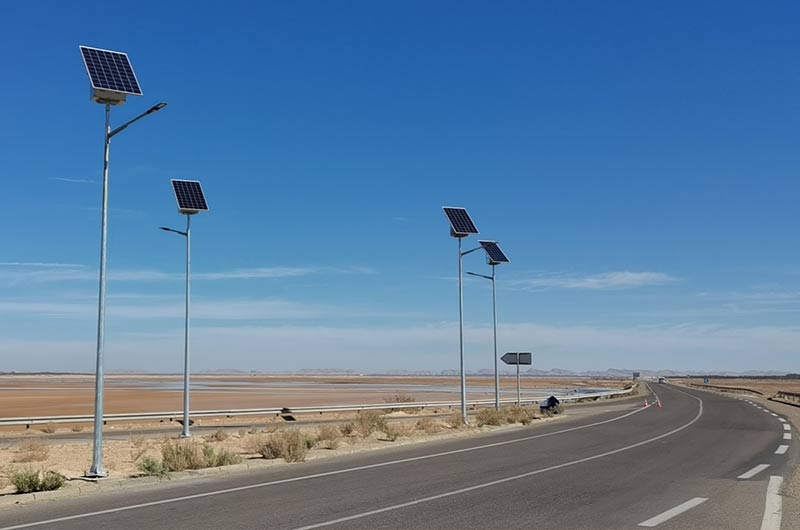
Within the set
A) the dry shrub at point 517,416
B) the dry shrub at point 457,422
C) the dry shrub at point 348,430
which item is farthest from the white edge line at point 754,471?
the dry shrub at point 517,416

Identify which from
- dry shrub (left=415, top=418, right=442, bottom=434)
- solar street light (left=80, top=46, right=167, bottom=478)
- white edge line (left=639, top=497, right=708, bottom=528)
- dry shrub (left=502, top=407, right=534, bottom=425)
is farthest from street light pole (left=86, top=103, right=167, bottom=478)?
dry shrub (left=502, top=407, right=534, bottom=425)

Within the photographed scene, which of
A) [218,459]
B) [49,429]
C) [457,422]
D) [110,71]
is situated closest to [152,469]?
[218,459]

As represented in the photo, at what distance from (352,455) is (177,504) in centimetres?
841

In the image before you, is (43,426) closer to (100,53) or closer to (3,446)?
(3,446)

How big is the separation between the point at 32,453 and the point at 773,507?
1753 cm

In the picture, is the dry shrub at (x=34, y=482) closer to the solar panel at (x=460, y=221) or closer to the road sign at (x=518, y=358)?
the solar panel at (x=460, y=221)

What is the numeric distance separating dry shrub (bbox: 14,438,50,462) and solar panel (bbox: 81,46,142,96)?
10.2m

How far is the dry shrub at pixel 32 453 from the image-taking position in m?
18.9

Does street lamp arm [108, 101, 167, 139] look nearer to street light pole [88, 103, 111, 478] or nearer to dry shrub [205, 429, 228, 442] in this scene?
street light pole [88, 103, 111, 478]

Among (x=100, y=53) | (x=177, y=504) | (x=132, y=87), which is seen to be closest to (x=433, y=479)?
(x=177, y=504)

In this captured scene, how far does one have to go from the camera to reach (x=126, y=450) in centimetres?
2142

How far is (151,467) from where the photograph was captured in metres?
14.9

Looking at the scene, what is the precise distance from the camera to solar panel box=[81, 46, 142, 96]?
14977 mm

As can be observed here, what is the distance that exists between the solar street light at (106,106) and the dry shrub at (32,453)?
505cm
